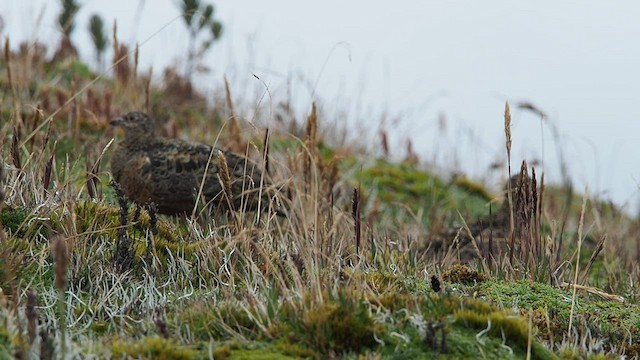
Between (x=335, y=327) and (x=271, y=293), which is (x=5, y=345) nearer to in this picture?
(x=271, y=293)

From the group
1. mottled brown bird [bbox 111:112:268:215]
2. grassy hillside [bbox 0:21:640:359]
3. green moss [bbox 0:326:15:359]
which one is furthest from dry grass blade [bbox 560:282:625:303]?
green moss [bbox 0:326:15:359]

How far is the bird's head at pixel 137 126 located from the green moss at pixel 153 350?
3404mm

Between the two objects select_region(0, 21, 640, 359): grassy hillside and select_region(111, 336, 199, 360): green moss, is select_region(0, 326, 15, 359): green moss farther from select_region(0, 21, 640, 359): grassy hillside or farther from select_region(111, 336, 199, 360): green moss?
select_region(111, 336, 199, 360): green moss

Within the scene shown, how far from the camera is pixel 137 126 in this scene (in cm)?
611

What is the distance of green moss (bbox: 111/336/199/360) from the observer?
2.75 m

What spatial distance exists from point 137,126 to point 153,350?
11.6 ft

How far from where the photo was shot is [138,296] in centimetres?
364

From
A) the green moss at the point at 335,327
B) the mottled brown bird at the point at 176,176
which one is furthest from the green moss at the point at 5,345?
the mottled brown bird at the point at 176,176

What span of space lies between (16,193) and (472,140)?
7641 mm

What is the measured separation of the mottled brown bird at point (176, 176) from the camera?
5434mm

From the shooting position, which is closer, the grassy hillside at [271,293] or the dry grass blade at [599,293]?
the grassy hillside at [271,293]

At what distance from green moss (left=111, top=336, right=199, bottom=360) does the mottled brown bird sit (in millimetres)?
2426

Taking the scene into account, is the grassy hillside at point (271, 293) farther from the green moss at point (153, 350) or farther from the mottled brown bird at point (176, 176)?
the mottled brown bird at point (176, 176)

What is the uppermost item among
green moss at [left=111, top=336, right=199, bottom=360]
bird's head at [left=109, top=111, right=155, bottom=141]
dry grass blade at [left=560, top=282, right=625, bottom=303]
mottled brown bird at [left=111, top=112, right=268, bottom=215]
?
bird's head at [left=109, top=111, right=155, bottom=141]
